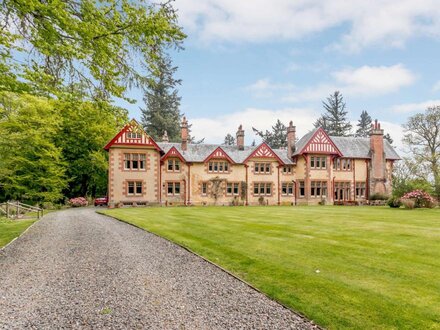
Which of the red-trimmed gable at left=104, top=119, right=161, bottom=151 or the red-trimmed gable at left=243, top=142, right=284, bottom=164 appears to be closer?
the red-trimmed gable at left=104, top=119, right=161, bottom=151

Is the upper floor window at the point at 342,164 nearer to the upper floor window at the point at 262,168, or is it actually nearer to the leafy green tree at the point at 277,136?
the upper floor window at the point at 262,168

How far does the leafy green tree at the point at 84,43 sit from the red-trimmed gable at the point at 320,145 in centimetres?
3247

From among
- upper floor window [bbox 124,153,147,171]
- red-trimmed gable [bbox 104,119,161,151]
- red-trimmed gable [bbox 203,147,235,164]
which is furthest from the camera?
red-trimmed gable [bbox 203,147,235,164]

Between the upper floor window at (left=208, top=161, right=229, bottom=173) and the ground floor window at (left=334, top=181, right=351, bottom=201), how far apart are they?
14895 mm

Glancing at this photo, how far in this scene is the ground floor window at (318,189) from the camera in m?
42.2

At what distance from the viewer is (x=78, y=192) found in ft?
152

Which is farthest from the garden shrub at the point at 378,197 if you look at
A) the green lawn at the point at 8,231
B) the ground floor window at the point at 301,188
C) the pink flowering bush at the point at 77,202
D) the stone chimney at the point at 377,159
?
the green lawn at the point at 8,231

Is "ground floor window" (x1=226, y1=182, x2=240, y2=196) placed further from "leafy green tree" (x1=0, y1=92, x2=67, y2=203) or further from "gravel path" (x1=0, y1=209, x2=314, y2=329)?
"gravel path" (x1=0, y1=209, x2=314, y2=329)

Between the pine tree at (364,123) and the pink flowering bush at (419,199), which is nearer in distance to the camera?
the pink flowering bush at (419,199)

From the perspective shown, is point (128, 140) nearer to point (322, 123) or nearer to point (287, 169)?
point (287, 169)

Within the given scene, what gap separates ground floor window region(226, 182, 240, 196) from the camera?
135 ft

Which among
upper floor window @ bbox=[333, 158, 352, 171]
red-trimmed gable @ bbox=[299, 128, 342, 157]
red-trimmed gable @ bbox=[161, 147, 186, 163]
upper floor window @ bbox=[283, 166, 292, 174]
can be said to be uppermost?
red-trimmed gable @ bbox=[299, 128, 342, 157]

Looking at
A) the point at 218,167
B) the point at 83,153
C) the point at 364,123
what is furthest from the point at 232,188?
the point at 364,123

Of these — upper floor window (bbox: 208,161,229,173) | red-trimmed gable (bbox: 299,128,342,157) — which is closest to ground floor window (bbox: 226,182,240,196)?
upper floor window (bbox: 208,161,229,173)
